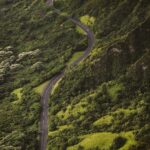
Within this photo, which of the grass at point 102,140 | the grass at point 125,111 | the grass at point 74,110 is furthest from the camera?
the grass at point 74,110

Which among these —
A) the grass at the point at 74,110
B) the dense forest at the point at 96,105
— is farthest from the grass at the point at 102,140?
the grass at the point at 74,110

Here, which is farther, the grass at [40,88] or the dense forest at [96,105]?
the grass at [40,88]

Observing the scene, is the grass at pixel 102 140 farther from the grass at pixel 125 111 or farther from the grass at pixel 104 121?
the grass at pixel 125 111

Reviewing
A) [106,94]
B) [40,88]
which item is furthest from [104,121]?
[40,88]

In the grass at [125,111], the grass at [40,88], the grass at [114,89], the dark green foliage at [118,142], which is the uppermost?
the grass at [40,88]

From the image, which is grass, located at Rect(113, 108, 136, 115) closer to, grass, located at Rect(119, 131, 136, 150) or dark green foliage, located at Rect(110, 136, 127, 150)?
grass, located at Rect(119, 131, 136, 150)

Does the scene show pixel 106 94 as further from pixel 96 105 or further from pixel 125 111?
pixel 125 111

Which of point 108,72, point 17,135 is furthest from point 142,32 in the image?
point 17,135

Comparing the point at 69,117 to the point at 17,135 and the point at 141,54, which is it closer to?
the point at 17,135
